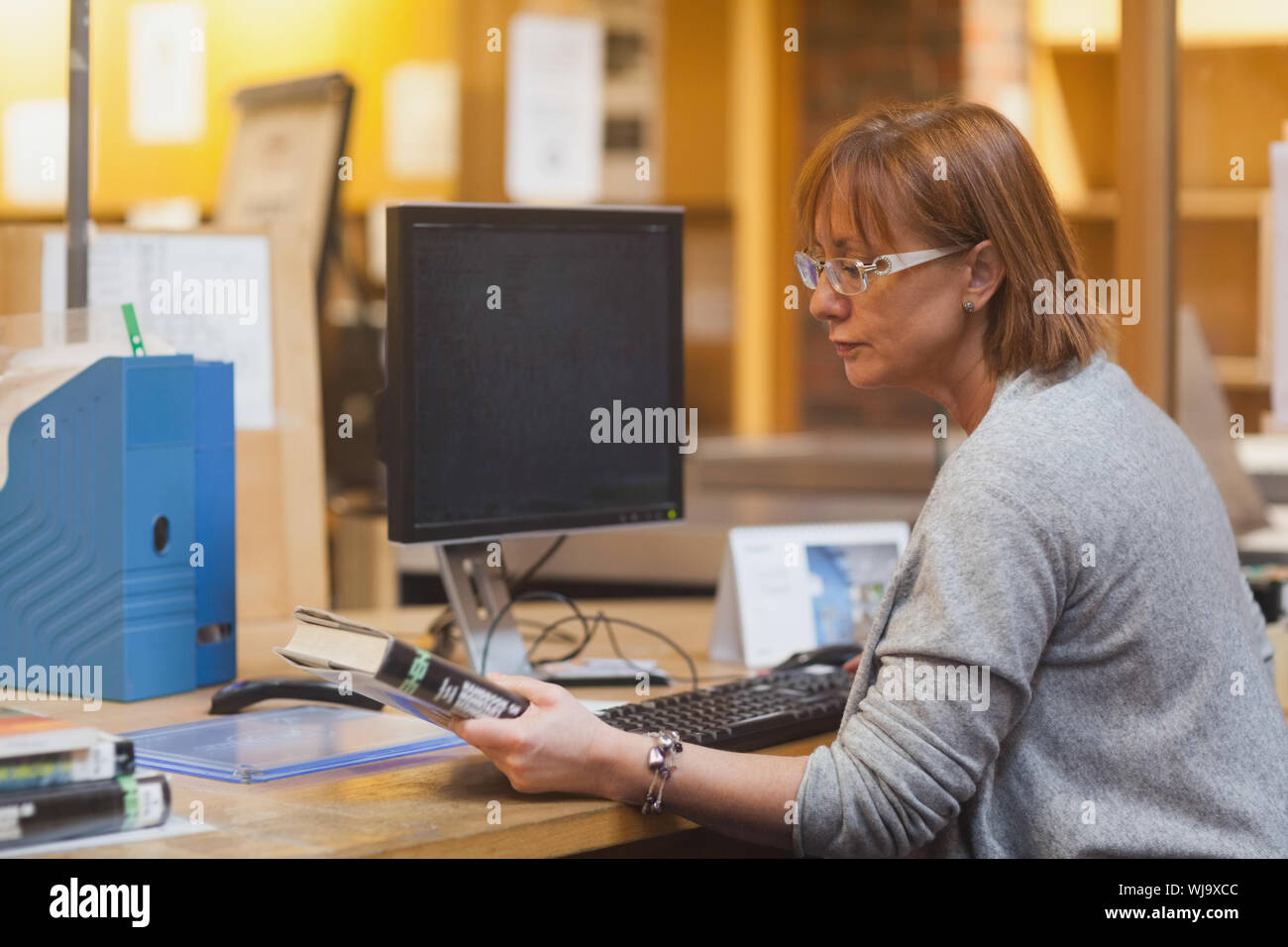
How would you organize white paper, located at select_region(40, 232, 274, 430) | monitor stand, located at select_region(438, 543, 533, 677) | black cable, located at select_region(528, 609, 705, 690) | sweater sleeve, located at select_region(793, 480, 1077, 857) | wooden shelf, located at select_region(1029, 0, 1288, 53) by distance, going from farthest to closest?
wooden shelf, located at select_region(1029, 0, 1288, 53) → white paper, located at select_region(40, 232, 274, 430) → black cable, located at select_region(528, 609, 705, 690) → monitor stand, located at select_region(438, 543, 533, 677) → sweater sleeve, located at select_region(793, 480, 1077, 857)

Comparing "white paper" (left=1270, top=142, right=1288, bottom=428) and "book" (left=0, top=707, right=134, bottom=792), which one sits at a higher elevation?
"white paper" (left=1270, top=142, right=1288, bottom=428)

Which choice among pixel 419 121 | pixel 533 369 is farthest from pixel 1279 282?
pixel 419 121

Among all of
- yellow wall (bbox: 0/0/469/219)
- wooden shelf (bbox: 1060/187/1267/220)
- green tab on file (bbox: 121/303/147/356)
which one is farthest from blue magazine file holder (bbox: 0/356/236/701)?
yellow wall (bbox: 0/0/469/219)

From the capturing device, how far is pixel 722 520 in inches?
104

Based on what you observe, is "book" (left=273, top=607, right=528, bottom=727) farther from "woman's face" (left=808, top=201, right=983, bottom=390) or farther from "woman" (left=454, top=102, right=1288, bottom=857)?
"woman's face" (left=808, top=201, right=983, bottom=390)

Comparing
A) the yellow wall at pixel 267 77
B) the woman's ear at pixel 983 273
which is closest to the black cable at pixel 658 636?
the woman's ear at pixel 983 273

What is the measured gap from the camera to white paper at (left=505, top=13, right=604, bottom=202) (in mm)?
4410

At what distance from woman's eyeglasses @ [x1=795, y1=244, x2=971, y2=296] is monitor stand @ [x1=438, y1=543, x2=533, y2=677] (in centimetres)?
49

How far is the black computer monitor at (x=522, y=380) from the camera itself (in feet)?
5.29

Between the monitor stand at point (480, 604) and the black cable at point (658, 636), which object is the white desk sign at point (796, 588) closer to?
the black cable at point (658, 636)
